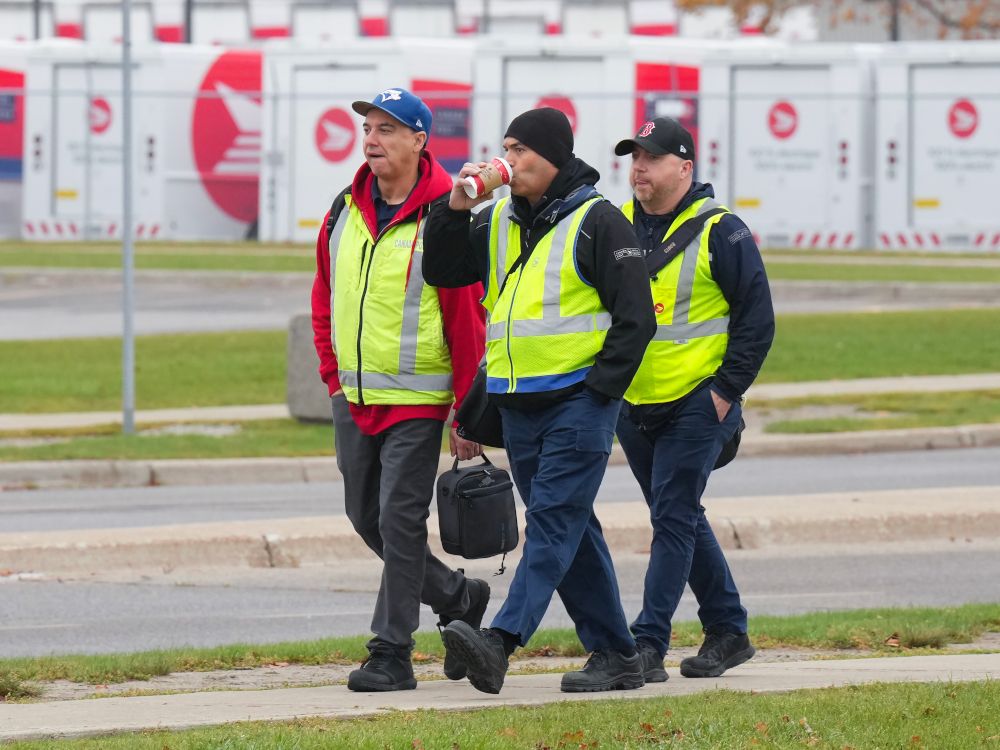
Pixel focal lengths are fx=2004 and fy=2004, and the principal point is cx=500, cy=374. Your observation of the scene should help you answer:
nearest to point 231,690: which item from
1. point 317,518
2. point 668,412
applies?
point 668,412

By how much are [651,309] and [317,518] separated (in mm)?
4993

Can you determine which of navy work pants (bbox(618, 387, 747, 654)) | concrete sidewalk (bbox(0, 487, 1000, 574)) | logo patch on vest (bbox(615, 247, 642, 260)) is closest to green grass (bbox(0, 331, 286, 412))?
concrete sidewalk (bbox(0, 487, 1000, 574))

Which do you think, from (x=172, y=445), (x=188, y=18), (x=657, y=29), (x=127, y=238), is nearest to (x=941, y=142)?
(x=657, y=29)

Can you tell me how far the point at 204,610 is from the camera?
29.3 ft

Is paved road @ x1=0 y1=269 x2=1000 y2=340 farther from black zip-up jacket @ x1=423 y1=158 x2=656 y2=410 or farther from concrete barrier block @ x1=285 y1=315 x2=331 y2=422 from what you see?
black zip-up jacket @ x1=423 y1=158 x2=656 y2=410

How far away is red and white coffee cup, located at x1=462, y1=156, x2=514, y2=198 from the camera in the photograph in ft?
20.1

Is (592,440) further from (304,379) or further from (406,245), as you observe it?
(304,379)

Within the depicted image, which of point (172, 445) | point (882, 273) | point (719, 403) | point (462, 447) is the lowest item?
point (172, 445)

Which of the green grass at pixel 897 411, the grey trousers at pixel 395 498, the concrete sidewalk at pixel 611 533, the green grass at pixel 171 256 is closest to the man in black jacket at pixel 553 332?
the grey trousers at pixel 395 498

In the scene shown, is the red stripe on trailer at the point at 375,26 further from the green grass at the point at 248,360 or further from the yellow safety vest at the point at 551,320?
the yellow safety vest at the point at 551,320

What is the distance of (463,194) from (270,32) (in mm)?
34490

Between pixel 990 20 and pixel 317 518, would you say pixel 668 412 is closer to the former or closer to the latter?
pixel 317 518

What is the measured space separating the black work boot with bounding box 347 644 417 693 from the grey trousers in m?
0.03

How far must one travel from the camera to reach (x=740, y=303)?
6.77 metres
